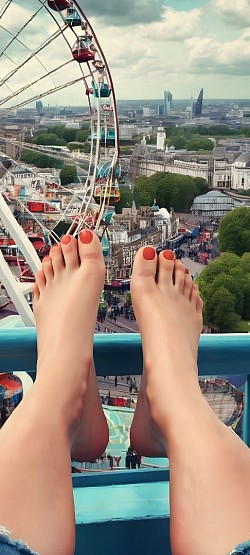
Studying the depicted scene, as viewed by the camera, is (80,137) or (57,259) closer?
(57,259)

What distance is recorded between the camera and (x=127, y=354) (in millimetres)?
460

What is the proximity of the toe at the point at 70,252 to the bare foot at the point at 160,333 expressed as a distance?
0.06 meters

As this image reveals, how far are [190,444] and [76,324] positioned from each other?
0.18m

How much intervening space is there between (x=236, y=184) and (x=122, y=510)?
582 cm

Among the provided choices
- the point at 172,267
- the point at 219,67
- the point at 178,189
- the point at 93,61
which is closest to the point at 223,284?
the point at 178,189

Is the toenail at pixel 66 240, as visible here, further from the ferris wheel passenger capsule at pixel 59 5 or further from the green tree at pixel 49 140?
the green tree at pixel 49 140

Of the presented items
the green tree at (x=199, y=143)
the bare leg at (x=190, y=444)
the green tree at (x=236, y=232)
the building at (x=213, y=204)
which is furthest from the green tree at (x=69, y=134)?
the bare leg at (x=190, y=444)

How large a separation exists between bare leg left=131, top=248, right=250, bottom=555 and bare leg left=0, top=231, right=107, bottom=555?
5 cm

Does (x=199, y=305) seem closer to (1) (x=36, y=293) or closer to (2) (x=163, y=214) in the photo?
(1) (x=36, y=293)

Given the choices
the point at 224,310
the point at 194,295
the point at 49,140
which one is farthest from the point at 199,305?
the point at 224,310

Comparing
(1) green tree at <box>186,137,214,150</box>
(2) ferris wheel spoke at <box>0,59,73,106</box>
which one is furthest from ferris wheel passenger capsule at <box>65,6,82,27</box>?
(1) green tree at <box>186,137,214,150</box>

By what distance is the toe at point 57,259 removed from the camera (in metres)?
0.63

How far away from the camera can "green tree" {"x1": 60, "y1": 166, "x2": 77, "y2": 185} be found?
4652 mm

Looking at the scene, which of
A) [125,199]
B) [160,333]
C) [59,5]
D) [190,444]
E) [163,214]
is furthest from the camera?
[163,214]
